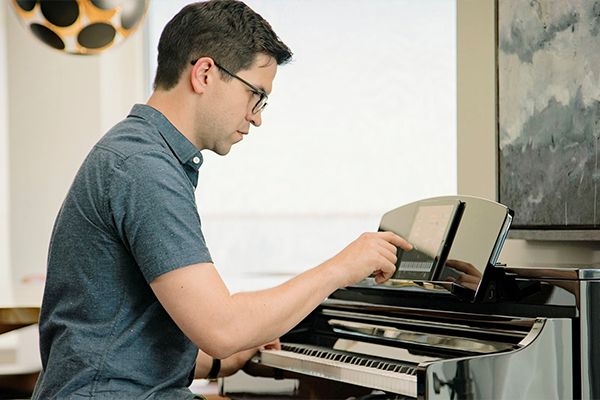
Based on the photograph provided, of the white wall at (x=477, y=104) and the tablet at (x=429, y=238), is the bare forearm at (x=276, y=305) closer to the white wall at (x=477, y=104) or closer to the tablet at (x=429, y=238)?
the tablet at (x=429, y=238)

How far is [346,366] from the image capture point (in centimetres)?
227

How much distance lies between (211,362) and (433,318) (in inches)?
22.1

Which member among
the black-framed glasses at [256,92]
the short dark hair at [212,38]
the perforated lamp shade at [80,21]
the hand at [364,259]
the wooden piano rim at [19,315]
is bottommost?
the wooden piano rim at [19,315]

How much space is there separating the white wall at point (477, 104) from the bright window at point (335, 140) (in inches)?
63.3

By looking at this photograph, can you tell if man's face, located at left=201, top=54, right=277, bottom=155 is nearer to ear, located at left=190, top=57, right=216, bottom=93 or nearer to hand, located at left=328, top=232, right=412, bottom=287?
ear, located at left=190, top=57, right=216, bottom=93

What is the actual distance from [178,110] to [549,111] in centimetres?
137

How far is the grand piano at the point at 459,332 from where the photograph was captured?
1968 mm

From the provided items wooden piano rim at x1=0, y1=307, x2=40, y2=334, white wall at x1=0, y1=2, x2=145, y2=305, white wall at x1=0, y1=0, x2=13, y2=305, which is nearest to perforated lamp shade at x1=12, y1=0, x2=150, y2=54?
wooden piano rim at x1=0, y1=307, x2=40, y2=334

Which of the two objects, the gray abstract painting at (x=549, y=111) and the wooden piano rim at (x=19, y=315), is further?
the wooden piano rim at (x=19, y=315)

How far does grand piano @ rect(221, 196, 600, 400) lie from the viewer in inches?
77.5

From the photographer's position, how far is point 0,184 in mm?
5535

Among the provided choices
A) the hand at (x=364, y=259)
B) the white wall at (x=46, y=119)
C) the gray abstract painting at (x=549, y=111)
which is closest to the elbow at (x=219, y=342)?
the hand at (x=364, y=259)

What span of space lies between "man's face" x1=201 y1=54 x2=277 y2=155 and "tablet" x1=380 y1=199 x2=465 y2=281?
58 centimetres

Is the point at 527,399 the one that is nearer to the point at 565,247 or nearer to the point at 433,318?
the point at 433,318
